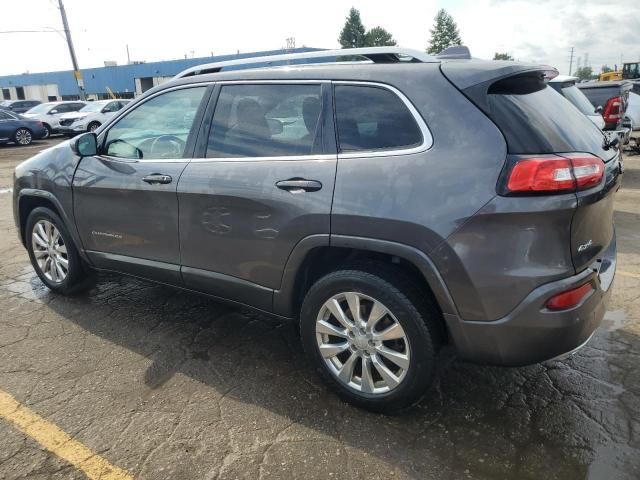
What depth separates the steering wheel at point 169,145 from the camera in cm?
335

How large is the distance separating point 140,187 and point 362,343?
186 cm

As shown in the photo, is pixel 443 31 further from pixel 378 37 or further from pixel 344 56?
pixel 344 56

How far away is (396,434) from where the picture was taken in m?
2.58

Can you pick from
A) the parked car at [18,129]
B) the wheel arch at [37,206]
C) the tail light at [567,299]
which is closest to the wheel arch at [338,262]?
the tail light at [567,299]

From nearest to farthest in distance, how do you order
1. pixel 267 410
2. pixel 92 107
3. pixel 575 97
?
pixel 267 410 < pixel 575 97 < pixel 92 107

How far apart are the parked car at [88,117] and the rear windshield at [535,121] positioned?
20.5 m

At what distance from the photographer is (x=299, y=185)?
2.69 m

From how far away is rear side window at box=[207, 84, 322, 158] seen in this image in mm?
2809

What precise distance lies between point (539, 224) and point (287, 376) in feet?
5.70

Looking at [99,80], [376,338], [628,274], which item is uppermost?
[99,80]

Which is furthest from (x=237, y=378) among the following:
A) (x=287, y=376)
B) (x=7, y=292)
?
(x=7, y=292)

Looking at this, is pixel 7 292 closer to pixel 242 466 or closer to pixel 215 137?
pixel 215 137

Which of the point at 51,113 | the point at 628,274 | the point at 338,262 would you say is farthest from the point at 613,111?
the point at 51,113

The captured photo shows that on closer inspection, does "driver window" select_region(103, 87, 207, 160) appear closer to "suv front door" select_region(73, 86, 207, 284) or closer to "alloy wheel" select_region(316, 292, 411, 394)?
"suv front door" select_region(73, 86, 207, 284)
